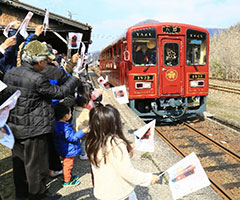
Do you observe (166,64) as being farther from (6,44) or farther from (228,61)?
(228,61)

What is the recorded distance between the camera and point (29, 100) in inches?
87.3

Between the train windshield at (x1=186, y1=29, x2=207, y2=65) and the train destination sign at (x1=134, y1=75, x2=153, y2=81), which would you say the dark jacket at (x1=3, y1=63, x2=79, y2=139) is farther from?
the train windshield at (x1=186, y1=29, x2=207, y2=65)

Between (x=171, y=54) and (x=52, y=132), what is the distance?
492 centimetres

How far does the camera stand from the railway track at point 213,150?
3.66 meters

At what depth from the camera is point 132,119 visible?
6211 mm

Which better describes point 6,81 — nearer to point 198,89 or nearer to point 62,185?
point 62,185

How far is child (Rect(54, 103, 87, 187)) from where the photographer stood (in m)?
2.69

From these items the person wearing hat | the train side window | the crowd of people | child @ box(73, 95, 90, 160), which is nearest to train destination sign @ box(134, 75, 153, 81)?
the train side window

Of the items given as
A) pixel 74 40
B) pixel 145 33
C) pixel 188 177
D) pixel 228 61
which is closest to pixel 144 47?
pixel 145 33

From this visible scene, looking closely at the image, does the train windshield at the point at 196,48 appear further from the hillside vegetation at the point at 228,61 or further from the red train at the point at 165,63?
the hillside vegetation at the point at 228,61

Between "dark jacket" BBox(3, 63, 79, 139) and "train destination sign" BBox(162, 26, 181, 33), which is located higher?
"train destination sign" BBox(162, 26, 181, 33)

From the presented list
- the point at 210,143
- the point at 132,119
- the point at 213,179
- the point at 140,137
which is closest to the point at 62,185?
the point at 140,137

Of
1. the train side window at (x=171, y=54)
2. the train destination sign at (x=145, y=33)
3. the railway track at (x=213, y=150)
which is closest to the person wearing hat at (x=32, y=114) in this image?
the railway track at (x=213, y=150)

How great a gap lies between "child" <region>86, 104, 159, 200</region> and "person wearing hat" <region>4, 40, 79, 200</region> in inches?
31.2
